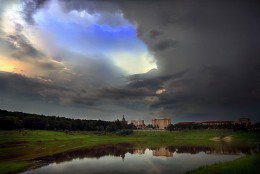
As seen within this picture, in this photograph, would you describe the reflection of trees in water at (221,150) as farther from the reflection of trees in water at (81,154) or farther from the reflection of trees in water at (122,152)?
the reflection of trees in water at (81,154)

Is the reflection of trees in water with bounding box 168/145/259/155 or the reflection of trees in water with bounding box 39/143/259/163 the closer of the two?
the reflection of trees in water with bounding box 39/143/259/163

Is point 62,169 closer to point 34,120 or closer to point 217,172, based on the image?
point 217,172

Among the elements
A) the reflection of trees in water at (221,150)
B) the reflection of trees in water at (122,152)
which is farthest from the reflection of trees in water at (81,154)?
the reflection of trees in water at (221,150)

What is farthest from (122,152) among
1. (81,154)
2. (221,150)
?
(221,150)

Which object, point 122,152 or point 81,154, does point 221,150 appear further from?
point 81,154

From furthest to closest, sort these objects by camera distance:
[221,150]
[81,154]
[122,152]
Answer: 1. [221,150]
2. [122,152]
3. [81,154]

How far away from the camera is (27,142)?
102 m

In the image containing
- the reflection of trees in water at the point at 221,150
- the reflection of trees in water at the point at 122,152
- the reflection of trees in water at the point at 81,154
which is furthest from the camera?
the reflection of trees in water at the point at 221,150

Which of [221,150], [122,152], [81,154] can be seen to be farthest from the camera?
[221,150]

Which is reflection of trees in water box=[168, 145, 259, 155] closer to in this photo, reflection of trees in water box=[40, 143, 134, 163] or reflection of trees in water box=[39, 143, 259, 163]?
reflection of trees in water box=[39, 143, 259, 163]

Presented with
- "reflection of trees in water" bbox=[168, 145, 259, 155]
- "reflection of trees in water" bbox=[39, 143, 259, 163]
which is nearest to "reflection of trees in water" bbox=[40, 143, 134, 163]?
"reflection of trees in water" bbox=[39, 143, 259, 163]

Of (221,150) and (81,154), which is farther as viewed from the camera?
(221,150)

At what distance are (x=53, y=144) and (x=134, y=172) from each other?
6257 centimetres

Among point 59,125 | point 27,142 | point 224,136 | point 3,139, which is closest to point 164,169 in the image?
point 27,142
